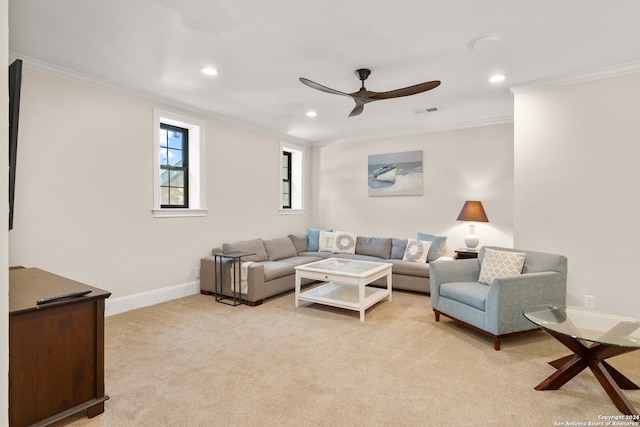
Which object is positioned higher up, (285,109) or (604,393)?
(285,109)

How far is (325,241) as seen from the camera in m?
5.90

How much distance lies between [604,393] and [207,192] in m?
4.49

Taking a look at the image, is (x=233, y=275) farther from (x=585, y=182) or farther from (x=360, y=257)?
(x=585, y=182)

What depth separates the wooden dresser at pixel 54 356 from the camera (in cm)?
167

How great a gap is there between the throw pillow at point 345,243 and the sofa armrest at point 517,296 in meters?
3.00

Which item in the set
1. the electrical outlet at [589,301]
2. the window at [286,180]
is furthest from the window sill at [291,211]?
the electrical outlet at [589,301]

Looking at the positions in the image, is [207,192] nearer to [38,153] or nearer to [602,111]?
[38,153]

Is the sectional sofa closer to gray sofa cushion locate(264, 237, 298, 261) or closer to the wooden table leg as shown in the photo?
gray sofa cushion locate(264, 237, 298, 261)

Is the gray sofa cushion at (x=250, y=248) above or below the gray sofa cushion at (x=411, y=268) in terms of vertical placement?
above

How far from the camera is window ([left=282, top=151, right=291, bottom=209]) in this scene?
21.2ft

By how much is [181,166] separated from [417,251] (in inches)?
142

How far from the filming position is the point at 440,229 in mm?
5473

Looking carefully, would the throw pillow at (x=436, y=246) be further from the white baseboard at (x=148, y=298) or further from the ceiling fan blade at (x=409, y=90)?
the white baseboard at (x=148, y=298)

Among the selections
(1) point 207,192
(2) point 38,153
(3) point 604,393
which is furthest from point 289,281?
(3) point 604,393
